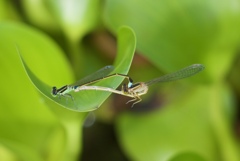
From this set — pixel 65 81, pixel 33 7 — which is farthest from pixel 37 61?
pixel 33 7

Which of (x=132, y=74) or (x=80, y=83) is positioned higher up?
(x=132, y=74)

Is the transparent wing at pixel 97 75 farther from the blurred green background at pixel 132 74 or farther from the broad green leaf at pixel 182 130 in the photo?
the broad green leaf at pixel 182 130

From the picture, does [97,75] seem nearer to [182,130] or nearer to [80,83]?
[80,83]

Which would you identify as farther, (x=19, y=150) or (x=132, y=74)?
(x=132, y=74)

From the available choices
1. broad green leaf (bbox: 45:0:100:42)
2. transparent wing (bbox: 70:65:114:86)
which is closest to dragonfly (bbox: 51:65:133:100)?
transparent wing (bbox: 70:65:114:86)

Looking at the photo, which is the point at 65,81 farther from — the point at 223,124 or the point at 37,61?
the point at 223,124

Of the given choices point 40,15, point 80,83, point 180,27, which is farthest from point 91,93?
point 40,15

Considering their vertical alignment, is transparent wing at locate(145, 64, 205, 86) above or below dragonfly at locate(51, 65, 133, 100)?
above

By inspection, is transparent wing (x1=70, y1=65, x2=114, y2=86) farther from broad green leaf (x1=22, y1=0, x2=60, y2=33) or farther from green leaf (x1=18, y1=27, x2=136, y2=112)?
broad green leaf (x1=22, y1=0, x2=60, y2=33)
